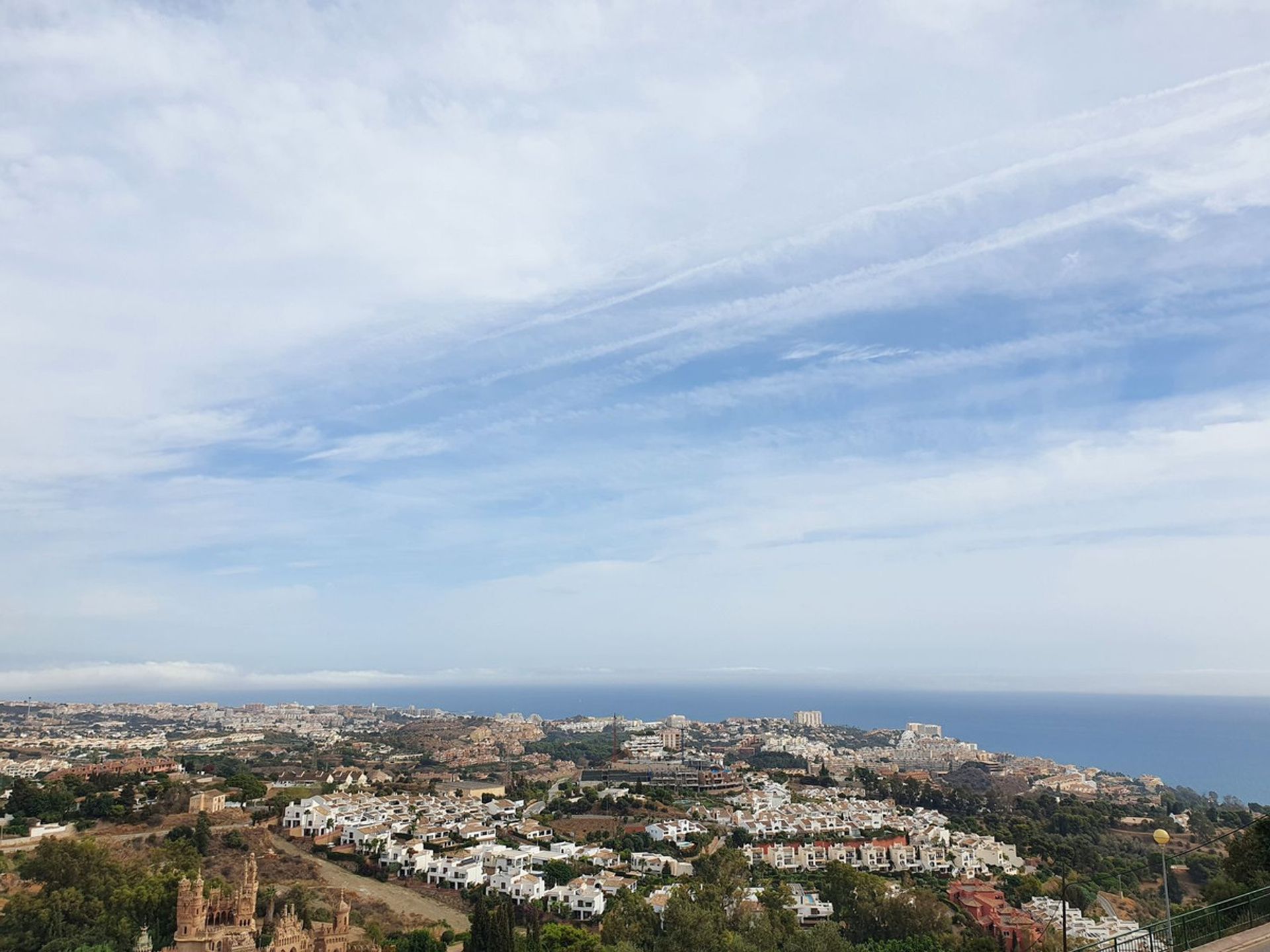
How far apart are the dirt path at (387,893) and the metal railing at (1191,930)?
16.8 m

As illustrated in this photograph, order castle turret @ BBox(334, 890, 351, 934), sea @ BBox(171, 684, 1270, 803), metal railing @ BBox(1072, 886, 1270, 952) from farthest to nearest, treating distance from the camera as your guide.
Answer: sea @ BBox(171, 684, 1270, 803) → castle turret @ BBox(334, 890, 351, 934) → metal railing @ BBox(1072, 886, 1270, 952)

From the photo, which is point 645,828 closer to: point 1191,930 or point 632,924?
point 632,924

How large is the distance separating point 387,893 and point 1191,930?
21.1 meters

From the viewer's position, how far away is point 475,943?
1666cm

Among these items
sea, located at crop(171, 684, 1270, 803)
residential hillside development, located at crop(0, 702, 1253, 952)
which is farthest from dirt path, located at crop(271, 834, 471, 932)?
sea, located at crop(171, 684, 1270, 803)

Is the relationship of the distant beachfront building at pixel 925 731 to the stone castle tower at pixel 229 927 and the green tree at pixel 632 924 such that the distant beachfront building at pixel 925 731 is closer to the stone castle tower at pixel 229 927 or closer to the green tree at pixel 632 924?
Result: the green tree at pixel 632 924

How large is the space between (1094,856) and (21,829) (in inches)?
1413

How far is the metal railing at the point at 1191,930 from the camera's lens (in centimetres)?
820

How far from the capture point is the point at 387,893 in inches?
952

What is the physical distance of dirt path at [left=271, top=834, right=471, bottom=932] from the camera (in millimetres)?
22484

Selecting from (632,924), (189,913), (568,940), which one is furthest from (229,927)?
(568,940)

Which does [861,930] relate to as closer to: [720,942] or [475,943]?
[720,942]

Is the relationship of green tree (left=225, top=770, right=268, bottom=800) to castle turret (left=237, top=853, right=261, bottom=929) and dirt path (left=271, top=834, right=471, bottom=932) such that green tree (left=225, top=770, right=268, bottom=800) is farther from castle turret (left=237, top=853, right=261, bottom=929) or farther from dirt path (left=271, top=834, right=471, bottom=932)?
castle turret (left=237, top=853, right=261, bottom=929)

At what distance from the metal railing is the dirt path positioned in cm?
1677
